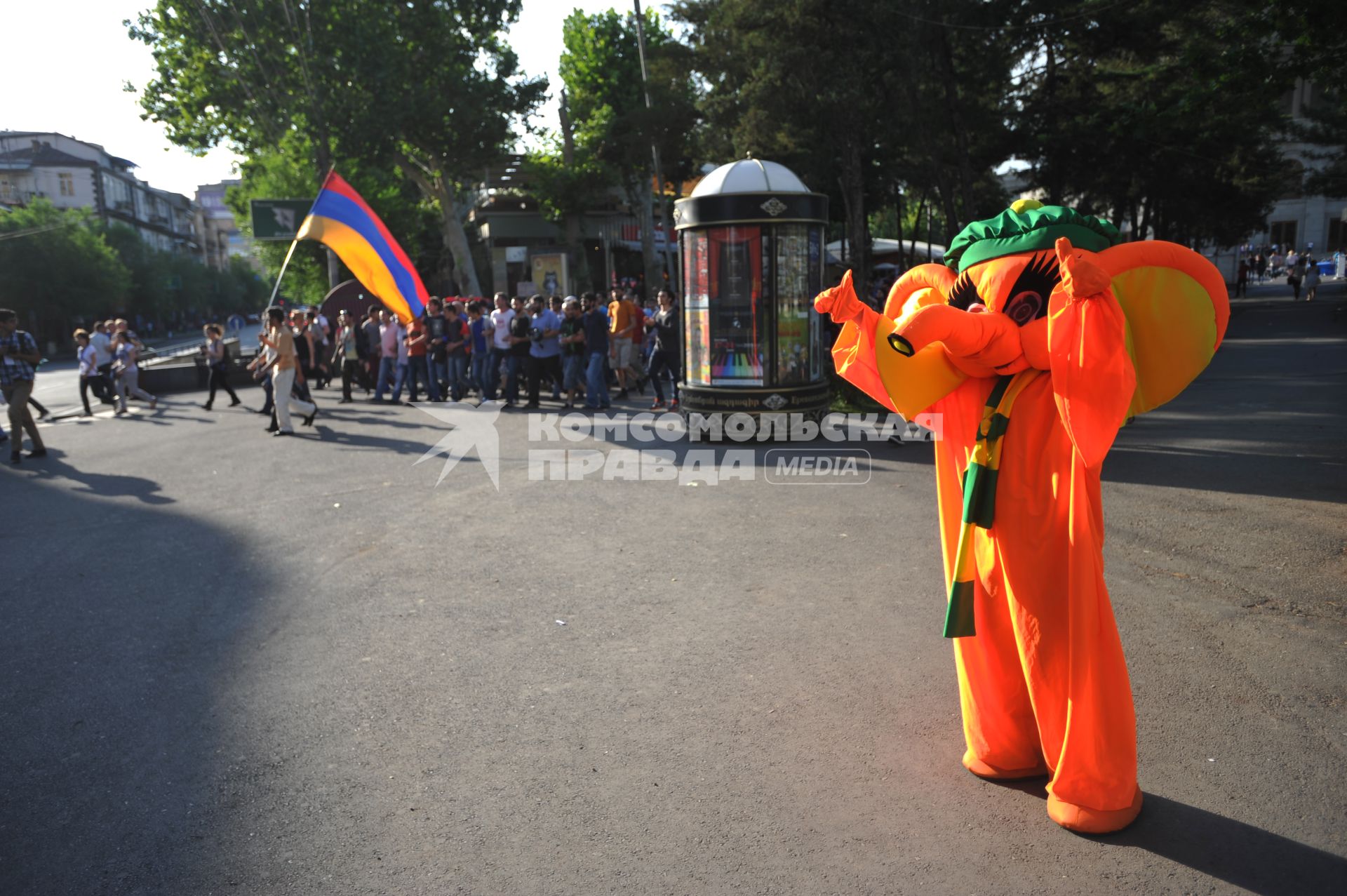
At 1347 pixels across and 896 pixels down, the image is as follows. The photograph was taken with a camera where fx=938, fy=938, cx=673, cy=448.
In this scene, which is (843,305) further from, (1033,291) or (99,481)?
(99,481)

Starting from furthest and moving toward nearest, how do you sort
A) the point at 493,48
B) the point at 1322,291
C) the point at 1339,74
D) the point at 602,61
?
the point at 1322,291
the point at 602,61
the point at 493,48
the point at 1339,74

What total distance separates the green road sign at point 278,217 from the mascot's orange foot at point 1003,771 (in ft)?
82.5

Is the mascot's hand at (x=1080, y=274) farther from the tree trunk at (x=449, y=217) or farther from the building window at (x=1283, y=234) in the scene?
the building window at (x=1283, y=234)

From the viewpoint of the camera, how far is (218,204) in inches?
5610

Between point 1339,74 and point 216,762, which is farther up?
point 1339,74

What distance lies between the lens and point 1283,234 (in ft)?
205

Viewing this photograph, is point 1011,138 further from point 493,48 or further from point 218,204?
point 218,204

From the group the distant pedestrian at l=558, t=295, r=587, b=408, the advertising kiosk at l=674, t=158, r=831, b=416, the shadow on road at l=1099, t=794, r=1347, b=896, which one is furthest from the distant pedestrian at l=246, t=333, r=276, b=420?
the shadow on road at l=1099, t=794, r=1347, b=896

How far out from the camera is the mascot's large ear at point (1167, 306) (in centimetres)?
281

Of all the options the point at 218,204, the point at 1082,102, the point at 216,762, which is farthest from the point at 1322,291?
the point at 218,204

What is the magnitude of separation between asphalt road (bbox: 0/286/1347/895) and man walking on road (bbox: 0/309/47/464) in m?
3.57

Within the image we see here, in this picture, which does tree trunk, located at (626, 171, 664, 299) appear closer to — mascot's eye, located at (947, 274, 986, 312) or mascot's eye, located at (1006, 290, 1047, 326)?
mascot's eye, located at (947, 274, 986, 312)

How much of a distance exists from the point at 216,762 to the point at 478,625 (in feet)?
5.49

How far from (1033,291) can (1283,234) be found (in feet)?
238
